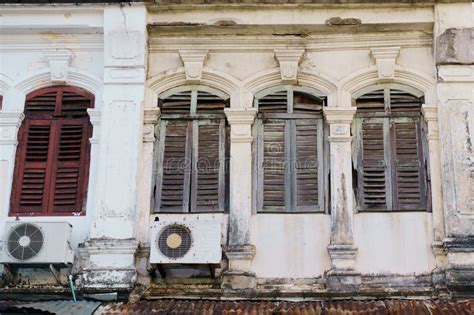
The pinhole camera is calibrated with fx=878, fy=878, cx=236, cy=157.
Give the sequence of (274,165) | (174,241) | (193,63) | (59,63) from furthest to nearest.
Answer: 1. (59,63)
2. (193,63)
3. (274,165)
4. (174,241)

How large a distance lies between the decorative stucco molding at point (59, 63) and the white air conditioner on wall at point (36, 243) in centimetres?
177

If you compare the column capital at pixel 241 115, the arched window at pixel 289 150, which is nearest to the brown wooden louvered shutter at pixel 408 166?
the arched window at pixel 289 150

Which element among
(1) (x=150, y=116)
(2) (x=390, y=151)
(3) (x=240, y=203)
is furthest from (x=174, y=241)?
(2) (x=390, y=151)

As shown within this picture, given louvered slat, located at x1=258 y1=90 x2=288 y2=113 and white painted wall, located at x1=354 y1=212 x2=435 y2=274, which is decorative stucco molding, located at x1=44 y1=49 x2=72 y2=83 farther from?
white painted wall, located at x1=354 y1=212 x2=435 y2=274

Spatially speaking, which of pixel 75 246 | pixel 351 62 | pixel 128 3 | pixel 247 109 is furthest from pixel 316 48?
pixel 75 246

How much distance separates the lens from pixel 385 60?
9.36m

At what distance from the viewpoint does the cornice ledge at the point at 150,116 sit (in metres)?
9.30

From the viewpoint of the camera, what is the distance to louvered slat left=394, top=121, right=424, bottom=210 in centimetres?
892

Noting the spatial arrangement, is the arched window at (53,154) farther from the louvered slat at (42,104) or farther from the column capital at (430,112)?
the column capital at (430,112)

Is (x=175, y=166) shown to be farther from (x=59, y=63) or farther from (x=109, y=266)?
(x=59, y=63)

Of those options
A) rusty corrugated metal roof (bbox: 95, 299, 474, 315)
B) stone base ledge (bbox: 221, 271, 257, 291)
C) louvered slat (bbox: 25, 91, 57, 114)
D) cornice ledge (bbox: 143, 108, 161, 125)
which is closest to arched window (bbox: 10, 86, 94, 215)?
louvered slat (bbox: 25, 91, 57, 114)

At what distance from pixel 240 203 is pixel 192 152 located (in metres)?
0.83

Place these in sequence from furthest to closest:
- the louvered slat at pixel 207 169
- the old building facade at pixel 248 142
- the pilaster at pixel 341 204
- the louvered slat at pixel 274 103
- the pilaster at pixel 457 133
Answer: the louvered slat at pixel 274 103 < the louvered slat at pixel 207 169 < the old building facade at pixel 248 142 < the pilaster at pixel 341 204 < the pilaster at pixel 457 133

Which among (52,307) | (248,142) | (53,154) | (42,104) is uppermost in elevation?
(42,104)
